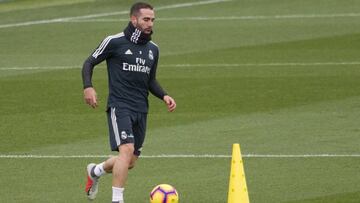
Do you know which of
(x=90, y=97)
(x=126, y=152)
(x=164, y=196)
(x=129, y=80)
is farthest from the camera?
(x=129, y=80)

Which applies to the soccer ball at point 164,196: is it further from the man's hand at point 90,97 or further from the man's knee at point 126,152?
the man's hand at point 90,97

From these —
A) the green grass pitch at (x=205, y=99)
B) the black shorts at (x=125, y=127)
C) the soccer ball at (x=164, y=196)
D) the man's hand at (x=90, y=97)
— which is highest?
the green grass pitch at (x=205, y=99)

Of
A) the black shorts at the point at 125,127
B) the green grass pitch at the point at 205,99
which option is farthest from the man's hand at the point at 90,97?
the green grass pitch at the point at 205,99

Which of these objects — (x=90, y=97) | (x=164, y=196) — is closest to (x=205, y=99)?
(x=90, y=97)

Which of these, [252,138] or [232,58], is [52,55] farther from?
[252,138]

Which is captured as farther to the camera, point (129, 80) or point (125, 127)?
point (129, 80)

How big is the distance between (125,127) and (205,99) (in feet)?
24.7

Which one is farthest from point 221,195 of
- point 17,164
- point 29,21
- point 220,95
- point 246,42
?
point 29,21

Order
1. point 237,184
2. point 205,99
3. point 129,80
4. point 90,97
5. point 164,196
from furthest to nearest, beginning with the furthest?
point 205,99
point 129,80
point 90,97
point 164,196
point 237,184

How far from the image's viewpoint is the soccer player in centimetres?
1338

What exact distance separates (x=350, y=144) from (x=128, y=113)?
14.8 ft

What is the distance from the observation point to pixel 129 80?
1353cm

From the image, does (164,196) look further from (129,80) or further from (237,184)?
(129,80)

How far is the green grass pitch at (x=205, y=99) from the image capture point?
48.5ft
